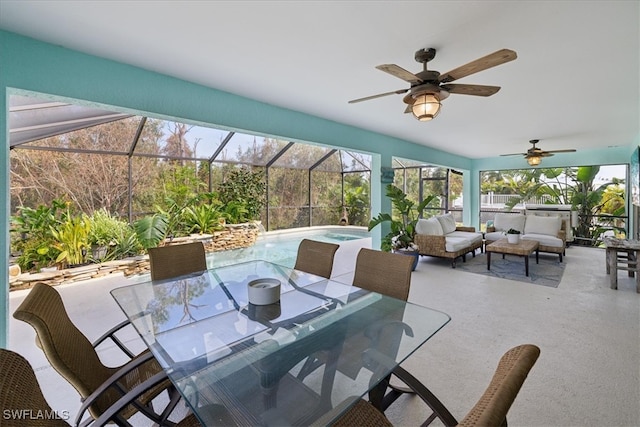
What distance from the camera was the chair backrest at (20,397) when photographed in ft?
2.81

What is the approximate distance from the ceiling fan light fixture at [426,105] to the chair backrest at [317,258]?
4.47 feet

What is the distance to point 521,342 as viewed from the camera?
2.71m

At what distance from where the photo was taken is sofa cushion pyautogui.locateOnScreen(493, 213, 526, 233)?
23.3 ft

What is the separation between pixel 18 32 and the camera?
2.20 metres

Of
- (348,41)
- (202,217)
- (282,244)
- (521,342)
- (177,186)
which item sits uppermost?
(348,41)

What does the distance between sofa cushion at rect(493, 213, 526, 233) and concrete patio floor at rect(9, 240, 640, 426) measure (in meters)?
2.34

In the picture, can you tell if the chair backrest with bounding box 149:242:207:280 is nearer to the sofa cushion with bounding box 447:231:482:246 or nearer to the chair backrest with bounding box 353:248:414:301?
the chair backrest with bounding box 353:248:414:301

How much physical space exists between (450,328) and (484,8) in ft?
8.96

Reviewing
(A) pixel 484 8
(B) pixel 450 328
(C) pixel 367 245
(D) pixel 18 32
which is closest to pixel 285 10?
(A) pixel 484 8

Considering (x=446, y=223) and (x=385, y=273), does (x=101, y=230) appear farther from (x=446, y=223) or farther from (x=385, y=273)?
(x=446, y=223)

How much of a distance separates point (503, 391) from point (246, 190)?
286 inches

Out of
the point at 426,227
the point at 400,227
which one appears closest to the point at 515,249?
the point at 426,227

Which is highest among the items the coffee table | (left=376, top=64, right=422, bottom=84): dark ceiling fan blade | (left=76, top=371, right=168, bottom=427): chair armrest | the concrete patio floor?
(left=376, top=64, right=422, bottom=84): dark ceiling fan blade

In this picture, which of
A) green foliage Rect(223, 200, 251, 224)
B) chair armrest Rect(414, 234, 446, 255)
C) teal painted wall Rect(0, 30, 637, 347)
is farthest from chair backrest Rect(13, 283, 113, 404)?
green foliage Rect(223, 200, 251, 224)
